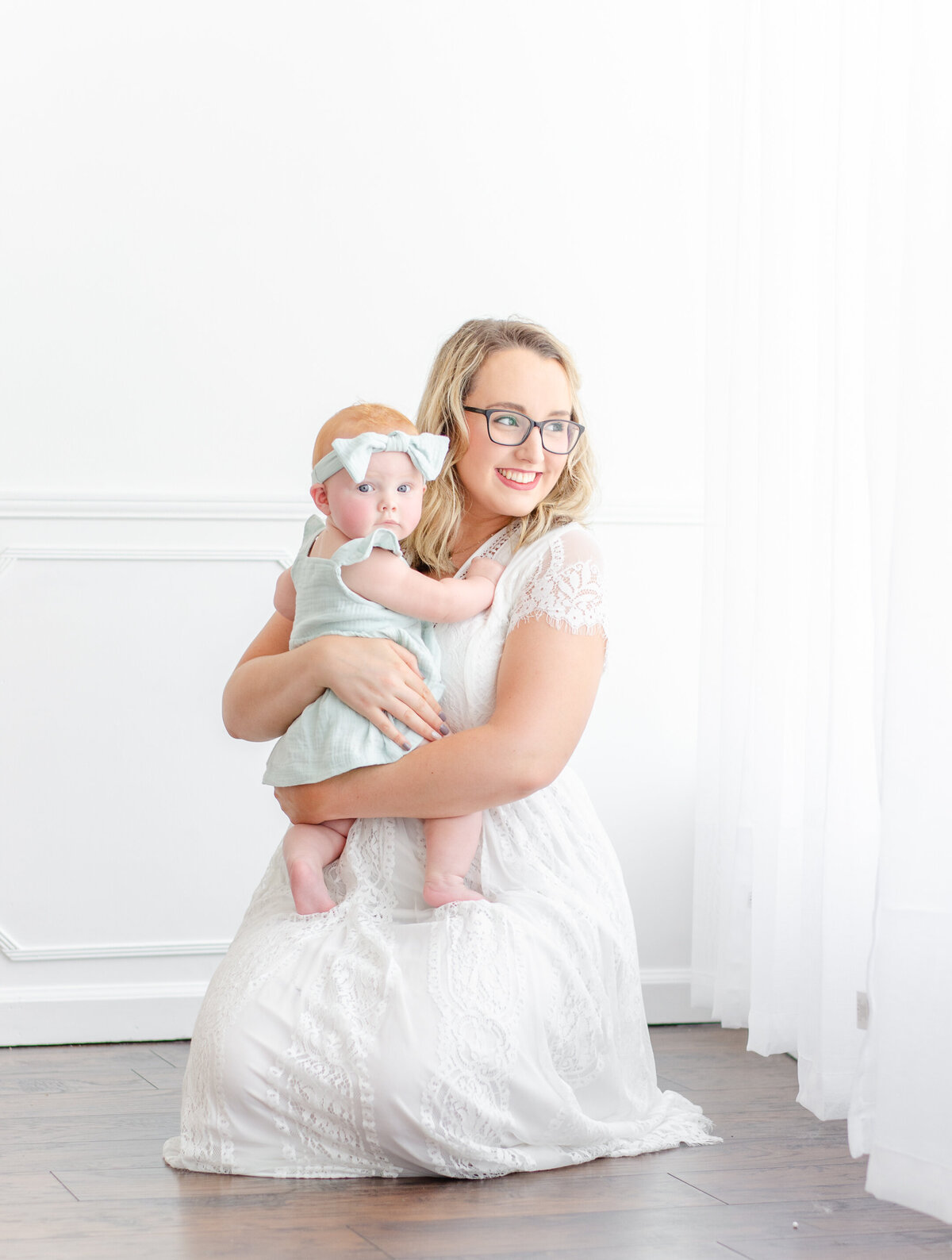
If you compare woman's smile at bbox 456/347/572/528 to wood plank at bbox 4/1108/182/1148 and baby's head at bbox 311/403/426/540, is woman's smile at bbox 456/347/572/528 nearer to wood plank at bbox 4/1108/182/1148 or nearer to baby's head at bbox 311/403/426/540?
baby's head at bbox 311/403/426/540

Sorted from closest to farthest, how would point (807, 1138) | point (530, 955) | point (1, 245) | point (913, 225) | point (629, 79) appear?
point (913, 225)
point (530, 955)
point (807, 1138)
point (1, 245)
point (629, 79)

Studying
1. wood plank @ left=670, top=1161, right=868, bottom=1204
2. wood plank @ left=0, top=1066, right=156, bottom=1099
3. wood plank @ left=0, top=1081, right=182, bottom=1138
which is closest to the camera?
wood plank @ left=670, top=1161, right=868, bottom=1204

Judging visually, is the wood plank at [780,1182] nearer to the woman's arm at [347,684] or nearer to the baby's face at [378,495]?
the woman's arm at [347,684]

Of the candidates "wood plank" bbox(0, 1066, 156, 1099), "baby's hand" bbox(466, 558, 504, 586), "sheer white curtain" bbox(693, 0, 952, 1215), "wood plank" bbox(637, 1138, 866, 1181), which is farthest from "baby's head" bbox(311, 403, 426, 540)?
"wood plank" bbox(0, 1066, 156, 1099)

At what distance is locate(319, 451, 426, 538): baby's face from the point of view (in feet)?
5.83

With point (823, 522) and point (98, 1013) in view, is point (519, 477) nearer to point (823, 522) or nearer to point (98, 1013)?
point (823, 522)

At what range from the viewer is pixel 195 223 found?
2740 millimetres

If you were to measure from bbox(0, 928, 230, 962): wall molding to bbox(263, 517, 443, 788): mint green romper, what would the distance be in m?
1.02

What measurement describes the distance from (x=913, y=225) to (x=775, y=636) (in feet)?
3.42

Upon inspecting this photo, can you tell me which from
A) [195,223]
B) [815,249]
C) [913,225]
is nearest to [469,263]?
[195,223]

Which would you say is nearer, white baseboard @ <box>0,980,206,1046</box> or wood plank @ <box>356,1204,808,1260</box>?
wood plank @ <box>356,1204,808,1260</box>

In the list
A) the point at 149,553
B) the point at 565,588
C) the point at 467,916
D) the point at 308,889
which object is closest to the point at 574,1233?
the point at 467,916

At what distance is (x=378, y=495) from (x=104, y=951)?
4.62 ft

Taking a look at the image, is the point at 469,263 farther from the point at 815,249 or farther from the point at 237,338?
the point at 815,249
